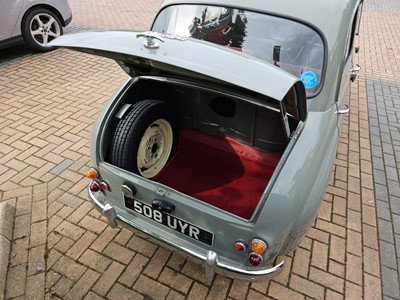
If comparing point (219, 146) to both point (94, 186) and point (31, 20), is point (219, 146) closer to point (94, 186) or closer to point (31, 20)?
point (94, 186)

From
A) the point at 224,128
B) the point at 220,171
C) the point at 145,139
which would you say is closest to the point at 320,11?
the point at 224,128

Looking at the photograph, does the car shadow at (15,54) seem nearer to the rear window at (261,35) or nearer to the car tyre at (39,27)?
the car tyre at (39,27)

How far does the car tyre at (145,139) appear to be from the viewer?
2221 millimetres

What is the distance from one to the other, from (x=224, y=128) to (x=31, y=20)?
518cm

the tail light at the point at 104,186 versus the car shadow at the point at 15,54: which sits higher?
the tail light at the point at 104,186

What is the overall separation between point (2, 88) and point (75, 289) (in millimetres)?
4231

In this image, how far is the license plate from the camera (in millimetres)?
1962

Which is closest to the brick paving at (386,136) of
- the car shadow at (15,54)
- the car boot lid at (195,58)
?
the car boot lid at (195,58)

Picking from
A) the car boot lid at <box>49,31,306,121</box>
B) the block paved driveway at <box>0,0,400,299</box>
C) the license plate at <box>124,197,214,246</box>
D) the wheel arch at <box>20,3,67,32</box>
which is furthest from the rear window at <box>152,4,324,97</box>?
the wheel arch at <box>20,3,67,32</box>

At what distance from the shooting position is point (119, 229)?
282 cm

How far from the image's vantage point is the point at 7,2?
5406mm

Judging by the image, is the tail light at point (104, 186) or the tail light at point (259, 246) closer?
the tail light at point (259, 246)

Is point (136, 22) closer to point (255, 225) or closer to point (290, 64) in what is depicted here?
point (290, 64)

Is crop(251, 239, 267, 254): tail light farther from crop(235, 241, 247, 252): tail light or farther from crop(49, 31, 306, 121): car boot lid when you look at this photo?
crop(49, 31, 306, 121): car boot lid
